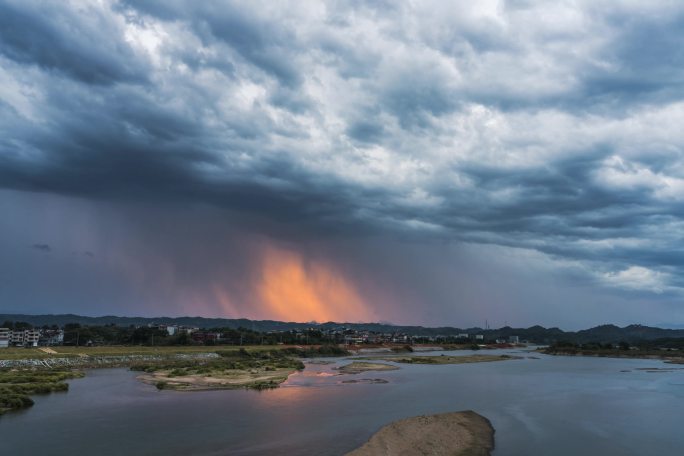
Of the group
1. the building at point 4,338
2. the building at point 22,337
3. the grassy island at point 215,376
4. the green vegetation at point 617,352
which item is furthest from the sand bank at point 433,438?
the building at point 22,337

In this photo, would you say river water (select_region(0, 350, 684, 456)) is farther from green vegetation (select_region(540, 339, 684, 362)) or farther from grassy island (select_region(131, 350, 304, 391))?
green vegetation (select_region(540, 339, 684, 362))

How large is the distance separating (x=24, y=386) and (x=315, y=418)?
1312 inches

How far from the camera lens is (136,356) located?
3878 inches

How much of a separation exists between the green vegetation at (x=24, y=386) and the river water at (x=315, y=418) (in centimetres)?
193

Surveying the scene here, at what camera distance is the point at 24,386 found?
170ft

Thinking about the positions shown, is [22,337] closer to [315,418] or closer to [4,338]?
[4,338]

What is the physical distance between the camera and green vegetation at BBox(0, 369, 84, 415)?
42125 mm

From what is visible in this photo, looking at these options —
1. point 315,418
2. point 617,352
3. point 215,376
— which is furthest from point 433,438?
point 617,352

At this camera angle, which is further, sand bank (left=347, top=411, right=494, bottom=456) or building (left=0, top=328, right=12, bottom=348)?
building (left=0, top=328, right=12, bottom=348)

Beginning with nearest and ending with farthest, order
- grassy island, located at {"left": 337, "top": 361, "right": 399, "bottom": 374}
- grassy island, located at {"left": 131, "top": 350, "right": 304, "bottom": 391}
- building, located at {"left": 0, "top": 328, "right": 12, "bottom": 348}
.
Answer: grassy island, located at {"left": 131, "top": 350, "right": 304, "bottom": 391}, grassy island, located at {"left": 337, "top": 361, "right": 399, "bottom": 374}, building, located at {"left": 0, "top": 328, "right": 12, "bottom": 348}

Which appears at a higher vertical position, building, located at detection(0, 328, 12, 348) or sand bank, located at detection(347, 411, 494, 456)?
building, located at detection(0, 328, 12, 348)

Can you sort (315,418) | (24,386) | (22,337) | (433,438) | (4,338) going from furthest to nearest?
(22,337) → (4,338) → (24,386) → (315,418) → (433,438)

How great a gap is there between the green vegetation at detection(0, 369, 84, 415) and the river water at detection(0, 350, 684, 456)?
1.93 m

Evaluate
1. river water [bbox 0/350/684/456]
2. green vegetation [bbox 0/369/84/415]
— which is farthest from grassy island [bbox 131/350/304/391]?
green vegetation [bbox 0/369/84/415]
